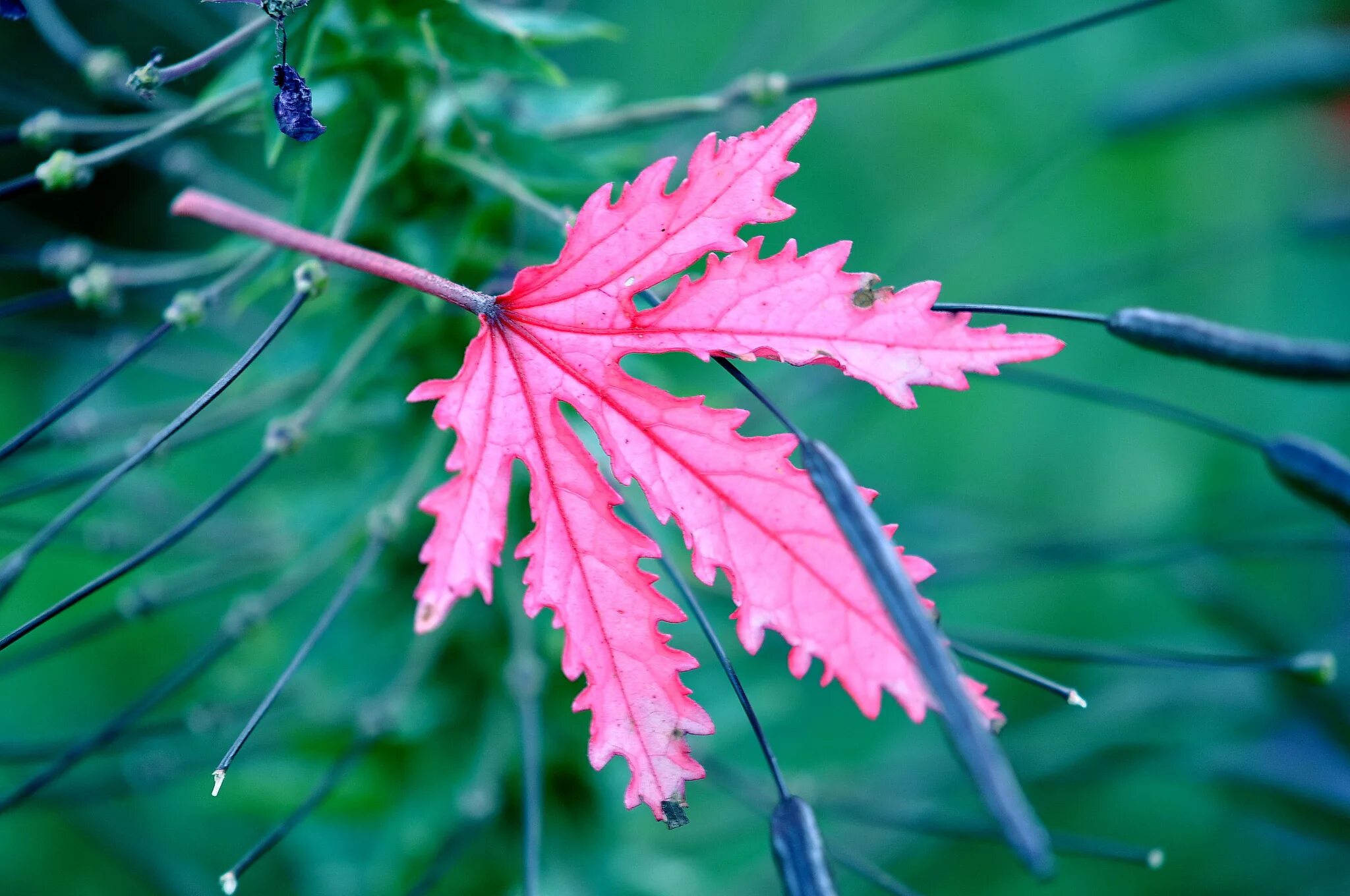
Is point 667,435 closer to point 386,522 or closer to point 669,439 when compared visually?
point 669,439

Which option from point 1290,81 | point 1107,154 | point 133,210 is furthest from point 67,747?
point 1107,154

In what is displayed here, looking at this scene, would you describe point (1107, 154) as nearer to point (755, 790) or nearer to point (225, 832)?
point (755, 790)

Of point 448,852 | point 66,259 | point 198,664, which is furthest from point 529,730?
point 66,259

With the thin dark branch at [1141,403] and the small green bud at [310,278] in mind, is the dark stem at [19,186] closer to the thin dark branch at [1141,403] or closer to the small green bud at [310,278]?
the small green bud at [310,278]

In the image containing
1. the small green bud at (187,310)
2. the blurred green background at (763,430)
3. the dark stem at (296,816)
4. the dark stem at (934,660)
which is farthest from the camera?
the blurred green background at (763,430)

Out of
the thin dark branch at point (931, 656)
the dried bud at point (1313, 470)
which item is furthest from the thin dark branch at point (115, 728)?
the dried bud at point (1313, 470)

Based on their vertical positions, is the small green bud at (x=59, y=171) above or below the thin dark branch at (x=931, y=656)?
above
